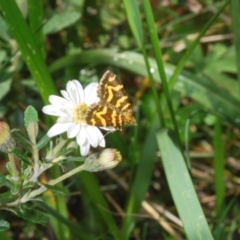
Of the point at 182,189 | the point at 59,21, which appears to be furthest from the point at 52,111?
the point at 59,21

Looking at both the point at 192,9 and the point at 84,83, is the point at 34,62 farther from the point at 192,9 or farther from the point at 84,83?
the point at 192,9

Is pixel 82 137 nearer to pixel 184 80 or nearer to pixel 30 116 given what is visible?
pixel 30 116

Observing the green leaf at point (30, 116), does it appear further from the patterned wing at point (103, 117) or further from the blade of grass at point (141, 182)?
the blade of grass at point (141, 182)

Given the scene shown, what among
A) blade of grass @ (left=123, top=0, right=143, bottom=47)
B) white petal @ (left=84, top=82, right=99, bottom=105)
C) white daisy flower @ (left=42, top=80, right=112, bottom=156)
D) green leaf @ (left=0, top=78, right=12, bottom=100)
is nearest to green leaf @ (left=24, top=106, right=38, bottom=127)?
white daisy flower @ (left=42, top=80, right=112, bottom=156)

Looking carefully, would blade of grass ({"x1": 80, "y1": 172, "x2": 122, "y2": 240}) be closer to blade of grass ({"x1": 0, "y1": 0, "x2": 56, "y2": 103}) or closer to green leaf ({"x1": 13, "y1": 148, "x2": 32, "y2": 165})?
blade of grass ({"x1": 0, "y1": 0, "x2": 56, "y2": 103})

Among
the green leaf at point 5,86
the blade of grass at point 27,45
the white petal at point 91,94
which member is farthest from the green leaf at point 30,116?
the green leaf at point 5,86

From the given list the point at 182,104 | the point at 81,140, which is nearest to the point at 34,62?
the point at 81,140
